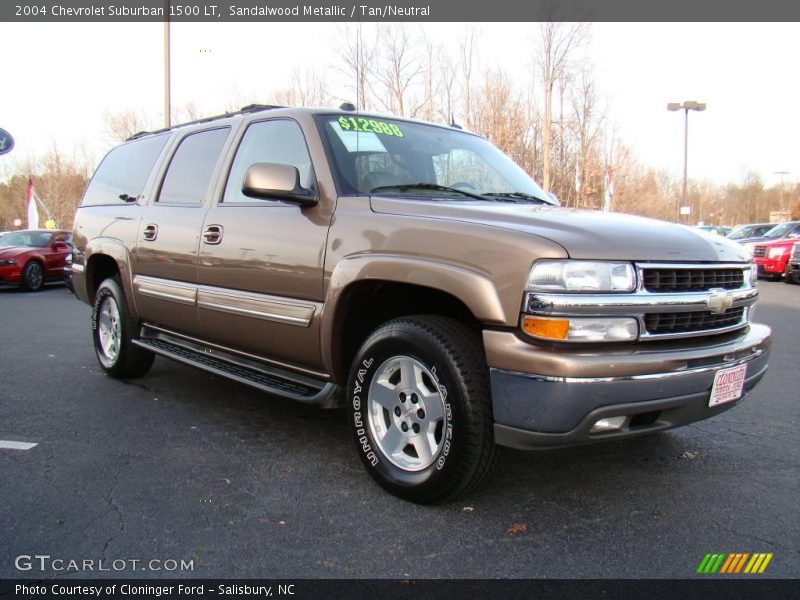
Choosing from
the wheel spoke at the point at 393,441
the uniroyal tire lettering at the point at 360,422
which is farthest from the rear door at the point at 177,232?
the wheel spoke at the point at 393,441

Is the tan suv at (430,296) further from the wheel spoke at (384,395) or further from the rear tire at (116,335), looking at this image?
the rear tire at (116,335)

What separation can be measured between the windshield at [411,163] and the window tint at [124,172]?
82.2 inches

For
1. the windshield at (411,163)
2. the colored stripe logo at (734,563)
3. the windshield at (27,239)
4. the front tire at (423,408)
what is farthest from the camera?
the windshield at (27,239)

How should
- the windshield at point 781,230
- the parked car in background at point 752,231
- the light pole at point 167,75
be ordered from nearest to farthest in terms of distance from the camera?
the light pole at point 167,75
the windshield at point 781,230
the parked car in background at point 752,231

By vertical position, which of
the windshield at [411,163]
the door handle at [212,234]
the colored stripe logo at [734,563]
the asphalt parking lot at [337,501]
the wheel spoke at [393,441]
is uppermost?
the windshield at [411,163]

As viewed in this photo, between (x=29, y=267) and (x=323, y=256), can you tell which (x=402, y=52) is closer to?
(x=323, y=256)

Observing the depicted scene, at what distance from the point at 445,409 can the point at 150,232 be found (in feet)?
9.60

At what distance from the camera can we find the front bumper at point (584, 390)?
238cm

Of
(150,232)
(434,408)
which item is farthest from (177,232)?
(434,408)

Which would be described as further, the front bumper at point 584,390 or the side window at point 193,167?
the side window at point 193,167

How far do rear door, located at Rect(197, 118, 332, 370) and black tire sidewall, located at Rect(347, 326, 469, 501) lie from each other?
0.39 metres

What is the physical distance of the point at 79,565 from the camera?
2.36 meters

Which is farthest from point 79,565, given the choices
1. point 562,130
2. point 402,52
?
point 562,130
